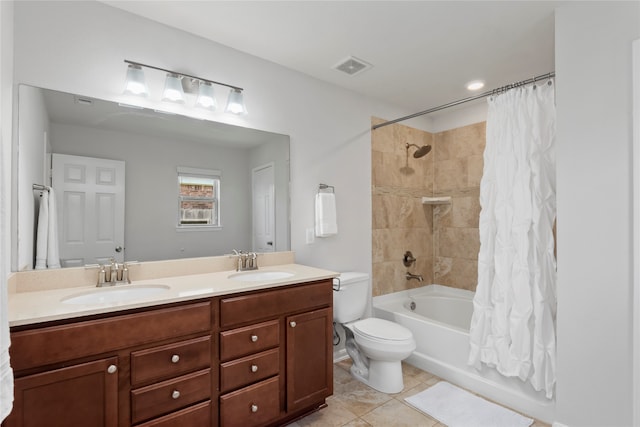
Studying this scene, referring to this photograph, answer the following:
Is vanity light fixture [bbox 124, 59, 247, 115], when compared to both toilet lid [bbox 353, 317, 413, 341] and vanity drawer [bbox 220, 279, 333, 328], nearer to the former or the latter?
vanity drawer [bbox 220, 279, 333, 328]

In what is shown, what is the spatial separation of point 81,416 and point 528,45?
10.7 ft

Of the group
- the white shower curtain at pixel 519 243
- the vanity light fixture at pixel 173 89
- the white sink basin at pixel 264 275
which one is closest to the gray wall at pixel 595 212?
the white shower curtain at pixel 519 243

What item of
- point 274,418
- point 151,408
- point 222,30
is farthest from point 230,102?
point 274,418

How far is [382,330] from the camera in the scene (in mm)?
2432

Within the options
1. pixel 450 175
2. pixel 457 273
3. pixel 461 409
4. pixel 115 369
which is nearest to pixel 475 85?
pixel 450 175

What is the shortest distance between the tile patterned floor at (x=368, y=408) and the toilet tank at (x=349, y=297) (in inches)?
19.2

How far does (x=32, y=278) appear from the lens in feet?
5.18

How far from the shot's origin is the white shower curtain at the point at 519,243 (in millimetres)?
1998

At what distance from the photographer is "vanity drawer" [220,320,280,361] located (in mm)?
1632

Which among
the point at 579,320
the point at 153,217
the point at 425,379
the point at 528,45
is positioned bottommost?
the point at 425,379

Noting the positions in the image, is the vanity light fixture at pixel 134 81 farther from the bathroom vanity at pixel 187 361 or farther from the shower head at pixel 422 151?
the shower head at pixel 422 151

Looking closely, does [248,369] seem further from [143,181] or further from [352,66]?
[352,66]

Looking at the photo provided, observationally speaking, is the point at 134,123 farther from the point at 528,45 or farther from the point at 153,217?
the point at 528,45

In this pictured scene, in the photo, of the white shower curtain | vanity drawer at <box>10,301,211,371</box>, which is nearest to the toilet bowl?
the white shower curtain
